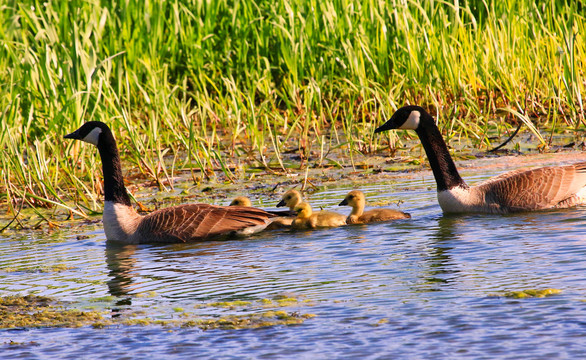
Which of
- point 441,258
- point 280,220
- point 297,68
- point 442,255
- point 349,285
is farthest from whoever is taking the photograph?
point 297,68

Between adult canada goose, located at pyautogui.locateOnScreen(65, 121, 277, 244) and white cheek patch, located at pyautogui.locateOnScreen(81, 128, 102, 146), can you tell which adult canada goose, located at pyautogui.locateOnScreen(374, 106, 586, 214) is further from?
white cheek patch, located at pyautogui.locateOnScreen(81, 128, 102, 146)

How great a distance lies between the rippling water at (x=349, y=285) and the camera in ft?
16.1

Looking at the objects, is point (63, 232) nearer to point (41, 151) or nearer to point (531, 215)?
point (41, 151)

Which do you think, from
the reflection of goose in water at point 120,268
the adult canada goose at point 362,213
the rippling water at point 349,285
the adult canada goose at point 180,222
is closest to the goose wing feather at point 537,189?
the rippling water at point 349,285

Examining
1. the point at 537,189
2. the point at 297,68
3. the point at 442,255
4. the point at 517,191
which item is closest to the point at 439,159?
the point at 517,191

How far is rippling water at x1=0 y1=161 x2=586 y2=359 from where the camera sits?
193 inches

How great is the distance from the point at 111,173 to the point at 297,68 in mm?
4533

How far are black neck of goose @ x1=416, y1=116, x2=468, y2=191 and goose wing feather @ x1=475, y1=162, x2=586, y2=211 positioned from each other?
0.42 metres

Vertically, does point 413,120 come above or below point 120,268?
above

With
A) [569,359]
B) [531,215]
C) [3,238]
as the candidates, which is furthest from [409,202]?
[569,359]

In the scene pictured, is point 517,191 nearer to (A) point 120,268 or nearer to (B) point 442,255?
(B) point 442,255

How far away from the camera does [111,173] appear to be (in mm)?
9141

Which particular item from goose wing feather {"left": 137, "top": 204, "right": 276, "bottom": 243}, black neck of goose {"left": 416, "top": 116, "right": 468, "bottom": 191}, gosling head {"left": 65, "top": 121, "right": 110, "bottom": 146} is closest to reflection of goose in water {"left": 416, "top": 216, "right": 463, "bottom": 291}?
black neck of goose {"left": 416, "top": 116, "right": 468, "bottom": 191}

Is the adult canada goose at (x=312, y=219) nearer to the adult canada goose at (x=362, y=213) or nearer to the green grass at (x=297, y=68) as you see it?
the adult canada goose at (x=362, y=213)
